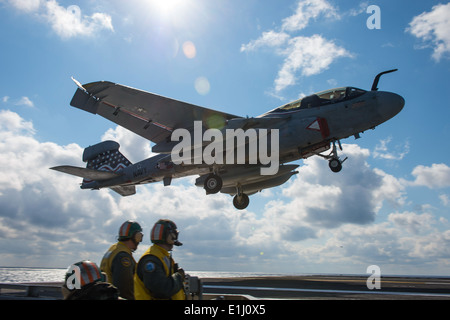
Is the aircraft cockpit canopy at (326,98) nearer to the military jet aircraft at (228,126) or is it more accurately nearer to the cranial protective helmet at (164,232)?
the military jet aircraft at (228,126)

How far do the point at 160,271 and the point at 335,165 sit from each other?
13326mm

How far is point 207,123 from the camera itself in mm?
17531

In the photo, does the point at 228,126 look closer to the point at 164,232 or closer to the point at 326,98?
the point at 326,98

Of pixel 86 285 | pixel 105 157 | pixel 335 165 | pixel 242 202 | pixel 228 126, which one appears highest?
pixel 228 126

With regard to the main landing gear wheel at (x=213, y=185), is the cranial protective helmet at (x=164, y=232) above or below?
below

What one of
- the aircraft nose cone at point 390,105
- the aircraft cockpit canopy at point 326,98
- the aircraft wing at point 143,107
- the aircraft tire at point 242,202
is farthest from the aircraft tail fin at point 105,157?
the aircraft nose cone at point 390,105

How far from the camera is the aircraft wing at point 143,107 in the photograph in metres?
16.6

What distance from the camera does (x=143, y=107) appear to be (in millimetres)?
17391

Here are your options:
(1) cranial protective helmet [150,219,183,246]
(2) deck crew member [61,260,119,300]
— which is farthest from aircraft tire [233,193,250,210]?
(2) deck crew member [61,260,119,300]

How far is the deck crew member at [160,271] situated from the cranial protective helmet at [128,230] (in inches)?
50.6

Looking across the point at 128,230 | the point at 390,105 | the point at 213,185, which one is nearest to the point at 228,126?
the point at 213,185

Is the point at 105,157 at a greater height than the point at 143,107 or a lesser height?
lesser
